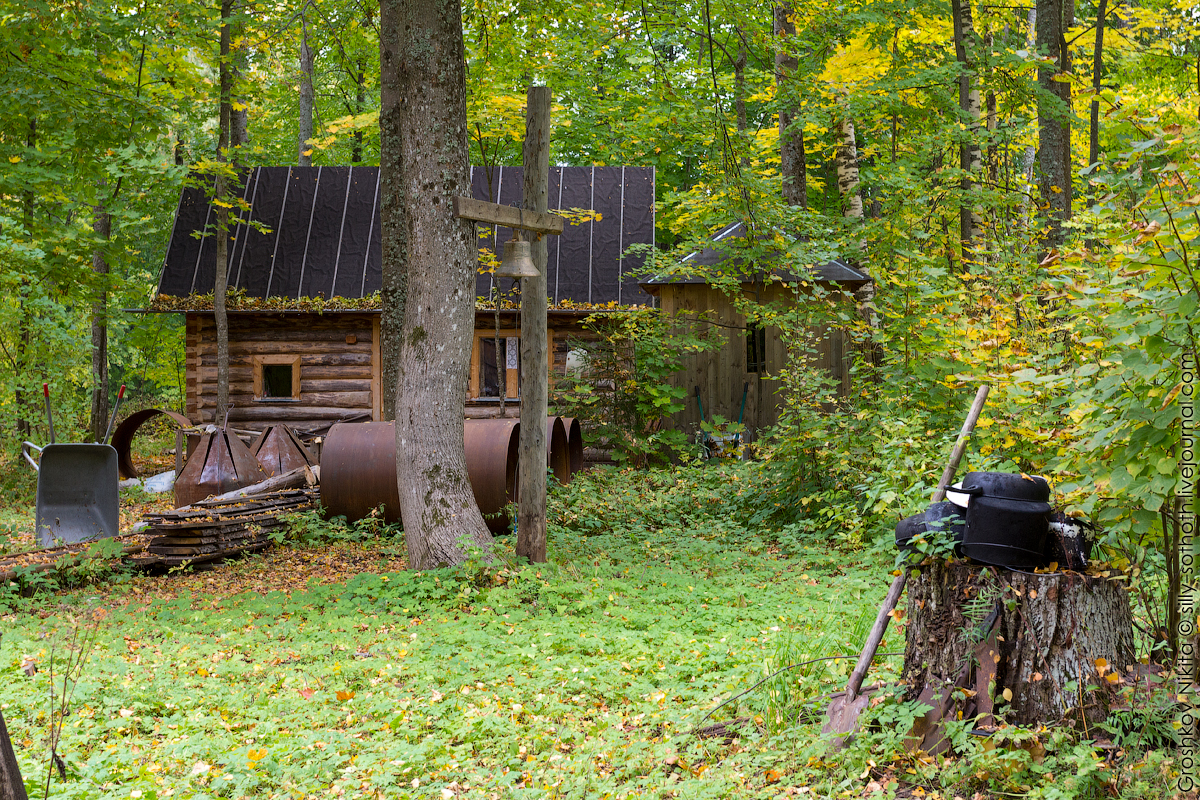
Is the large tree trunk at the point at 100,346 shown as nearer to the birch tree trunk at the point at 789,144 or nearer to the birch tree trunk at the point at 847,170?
the birch tree trunk at the point at 789,144

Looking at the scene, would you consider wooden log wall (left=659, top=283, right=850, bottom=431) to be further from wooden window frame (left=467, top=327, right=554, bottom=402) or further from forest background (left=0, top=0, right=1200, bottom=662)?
wooden window frame (left=467, top=327, right=554, bottom=402)

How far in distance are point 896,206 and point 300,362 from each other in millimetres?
10464

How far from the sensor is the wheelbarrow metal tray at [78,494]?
8.85 metres

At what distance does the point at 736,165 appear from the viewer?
30.4 ft

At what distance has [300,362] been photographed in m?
15.6

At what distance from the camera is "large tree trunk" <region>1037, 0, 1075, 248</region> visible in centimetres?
821

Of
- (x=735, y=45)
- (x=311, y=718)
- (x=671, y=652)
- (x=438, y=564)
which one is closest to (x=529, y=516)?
(x=438, y=564)

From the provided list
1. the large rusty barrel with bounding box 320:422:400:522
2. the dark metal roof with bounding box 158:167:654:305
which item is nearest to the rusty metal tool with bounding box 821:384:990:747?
the large rusty barrel with bounding box 320:422:400:522

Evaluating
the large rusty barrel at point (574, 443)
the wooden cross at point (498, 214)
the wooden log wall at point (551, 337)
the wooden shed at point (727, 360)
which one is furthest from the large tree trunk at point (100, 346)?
the wooden cross at point (498, 214)

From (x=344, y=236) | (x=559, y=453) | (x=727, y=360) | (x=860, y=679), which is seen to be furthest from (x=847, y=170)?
(x=860, y=679)

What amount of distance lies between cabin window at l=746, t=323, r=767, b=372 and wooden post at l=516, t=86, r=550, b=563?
26.1 feet

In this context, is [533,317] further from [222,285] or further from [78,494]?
[222,285]

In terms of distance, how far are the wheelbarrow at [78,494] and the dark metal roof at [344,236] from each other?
6973mm

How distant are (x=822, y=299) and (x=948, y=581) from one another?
5.89m
